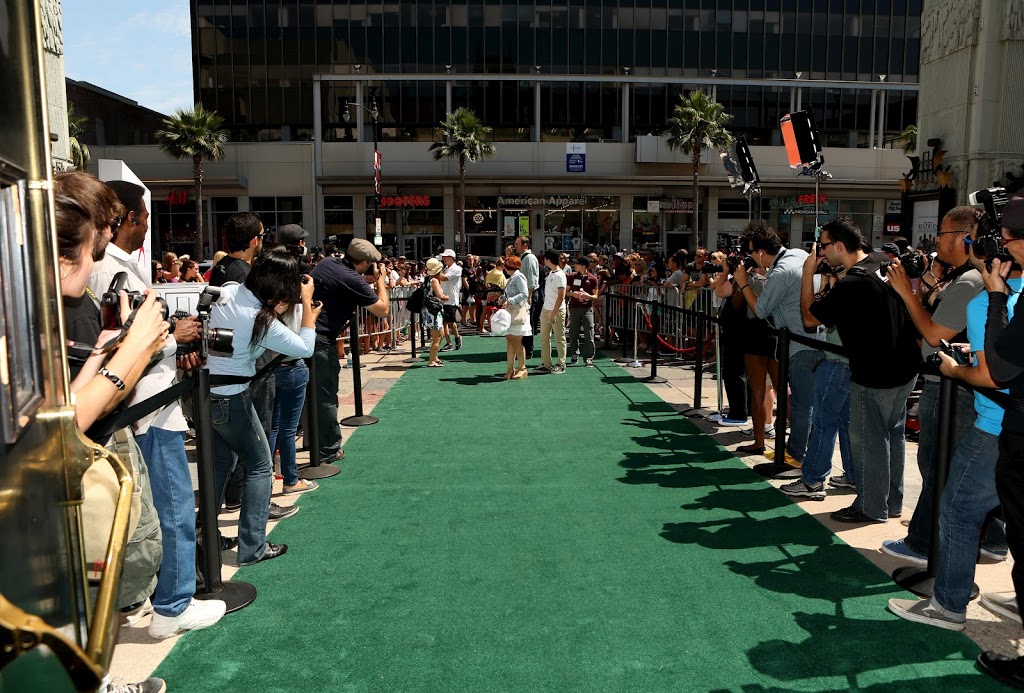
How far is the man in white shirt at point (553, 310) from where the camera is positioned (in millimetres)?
12586

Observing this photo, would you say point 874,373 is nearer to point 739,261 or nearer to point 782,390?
point 782,390

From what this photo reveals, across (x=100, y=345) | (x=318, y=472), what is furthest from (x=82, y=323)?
(x=318, y=472)

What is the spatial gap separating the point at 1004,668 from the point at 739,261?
16.9 ft

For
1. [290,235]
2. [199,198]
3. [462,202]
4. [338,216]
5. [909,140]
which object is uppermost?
[909,140]

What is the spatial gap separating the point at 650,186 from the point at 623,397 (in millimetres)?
34949

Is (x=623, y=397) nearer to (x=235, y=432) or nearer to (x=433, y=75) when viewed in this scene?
(x=235, y=432)

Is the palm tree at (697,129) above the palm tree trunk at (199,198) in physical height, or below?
above

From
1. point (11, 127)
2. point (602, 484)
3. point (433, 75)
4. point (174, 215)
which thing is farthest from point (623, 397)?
point (174, 215)

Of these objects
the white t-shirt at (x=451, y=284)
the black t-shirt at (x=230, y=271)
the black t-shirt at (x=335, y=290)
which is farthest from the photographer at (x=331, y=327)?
the white t-shirt at (x=451, y=284)

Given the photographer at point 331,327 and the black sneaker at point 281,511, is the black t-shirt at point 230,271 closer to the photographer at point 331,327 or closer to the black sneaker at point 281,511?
the photographer at point 331,327

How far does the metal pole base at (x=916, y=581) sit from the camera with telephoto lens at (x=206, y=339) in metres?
4.00

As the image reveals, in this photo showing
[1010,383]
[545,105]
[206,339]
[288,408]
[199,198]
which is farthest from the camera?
[545,105]

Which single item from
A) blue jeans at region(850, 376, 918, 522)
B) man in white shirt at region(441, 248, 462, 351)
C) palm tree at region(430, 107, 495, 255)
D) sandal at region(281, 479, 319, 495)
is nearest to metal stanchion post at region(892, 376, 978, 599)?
blue jeans at region(850, 376, 918, 522)

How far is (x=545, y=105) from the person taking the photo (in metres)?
45.6
